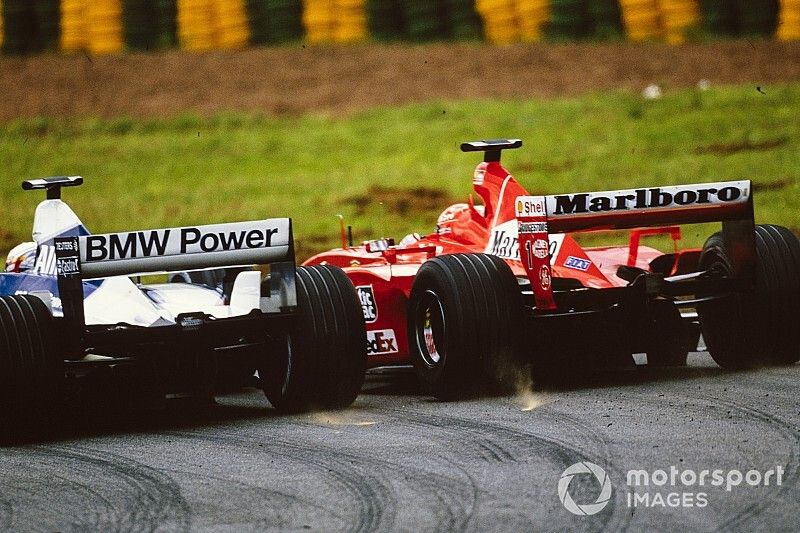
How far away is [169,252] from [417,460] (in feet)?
6.85

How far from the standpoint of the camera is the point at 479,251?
1049cm

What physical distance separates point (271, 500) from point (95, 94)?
17.4m

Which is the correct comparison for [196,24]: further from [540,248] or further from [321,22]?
[540,248]

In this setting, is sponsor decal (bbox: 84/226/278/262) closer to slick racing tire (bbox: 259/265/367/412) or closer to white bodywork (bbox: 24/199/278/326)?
slick racing tire (bbox: 259/265/367/412)

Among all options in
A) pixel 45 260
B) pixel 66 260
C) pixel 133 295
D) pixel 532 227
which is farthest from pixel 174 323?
pixel 532 227

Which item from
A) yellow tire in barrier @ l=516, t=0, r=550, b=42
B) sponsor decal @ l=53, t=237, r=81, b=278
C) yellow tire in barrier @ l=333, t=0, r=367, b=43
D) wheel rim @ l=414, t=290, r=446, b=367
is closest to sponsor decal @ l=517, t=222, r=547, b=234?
wheel rim @ l=414, t=290, r=446, b=367

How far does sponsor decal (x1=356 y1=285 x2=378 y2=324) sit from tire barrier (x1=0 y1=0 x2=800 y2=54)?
12.2 m

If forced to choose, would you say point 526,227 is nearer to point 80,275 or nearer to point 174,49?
point 80,275

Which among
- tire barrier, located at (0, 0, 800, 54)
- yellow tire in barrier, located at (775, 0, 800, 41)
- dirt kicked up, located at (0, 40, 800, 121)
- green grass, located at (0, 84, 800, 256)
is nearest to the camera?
green grass, located at (0, 84, 800, 256)

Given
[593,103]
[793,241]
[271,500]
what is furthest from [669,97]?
[271,500]

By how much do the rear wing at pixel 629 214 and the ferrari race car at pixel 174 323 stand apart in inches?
43.9

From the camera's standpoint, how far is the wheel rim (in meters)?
9.32

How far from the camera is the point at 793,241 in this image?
9.84 m

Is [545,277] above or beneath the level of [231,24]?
beneath
